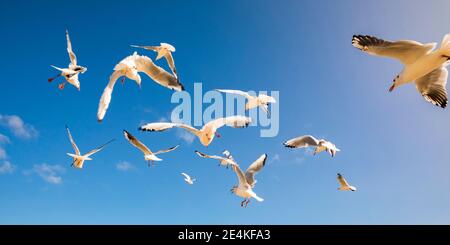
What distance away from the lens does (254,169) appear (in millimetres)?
9812

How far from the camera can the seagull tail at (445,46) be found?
273 inches

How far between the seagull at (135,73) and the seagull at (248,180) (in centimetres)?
213

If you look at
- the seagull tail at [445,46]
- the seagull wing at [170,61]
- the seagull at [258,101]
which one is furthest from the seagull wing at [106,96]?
the seagull tail at [445,46]

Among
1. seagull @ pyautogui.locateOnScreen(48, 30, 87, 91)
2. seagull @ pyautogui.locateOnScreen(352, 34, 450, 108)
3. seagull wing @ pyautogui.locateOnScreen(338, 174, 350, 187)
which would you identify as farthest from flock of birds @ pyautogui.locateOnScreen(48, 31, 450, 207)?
seagull wing @ pyautogui.locateOnScreen(338, 174, 350, 187)

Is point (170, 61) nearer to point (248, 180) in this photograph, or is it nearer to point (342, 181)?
point (248, 180)

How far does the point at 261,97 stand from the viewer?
9008 millimetres

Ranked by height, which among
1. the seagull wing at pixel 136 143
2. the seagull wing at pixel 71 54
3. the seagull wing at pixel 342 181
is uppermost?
the seagull wing at pixel 71 54

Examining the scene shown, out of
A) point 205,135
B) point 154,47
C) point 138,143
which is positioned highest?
point 154,47

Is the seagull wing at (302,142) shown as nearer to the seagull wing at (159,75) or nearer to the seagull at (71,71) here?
the seagull wing at (159,75)

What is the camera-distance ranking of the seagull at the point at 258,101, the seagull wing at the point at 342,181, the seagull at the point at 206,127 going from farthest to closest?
the seagull wing at the point at 342,181
the seagull at the point at 258,101
the seagull at the point at 206,127

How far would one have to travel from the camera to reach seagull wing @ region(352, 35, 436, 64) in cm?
734

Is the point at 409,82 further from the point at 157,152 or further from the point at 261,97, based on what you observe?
the point at 157,152
